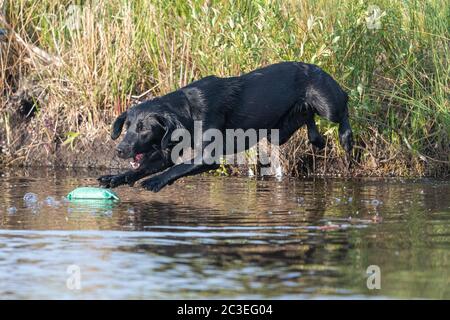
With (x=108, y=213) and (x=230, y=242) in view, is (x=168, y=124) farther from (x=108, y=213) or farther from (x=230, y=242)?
(x=230, y=242)

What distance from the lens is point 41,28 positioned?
11.8 meters

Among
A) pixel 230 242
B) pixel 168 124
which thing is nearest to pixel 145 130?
pixel 168 124

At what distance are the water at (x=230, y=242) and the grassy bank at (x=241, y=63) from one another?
2.39 ft

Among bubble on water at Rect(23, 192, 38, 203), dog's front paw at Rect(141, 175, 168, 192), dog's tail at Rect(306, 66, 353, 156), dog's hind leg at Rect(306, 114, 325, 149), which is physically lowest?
bubble on water at Rect(23, 192, 38, 203)

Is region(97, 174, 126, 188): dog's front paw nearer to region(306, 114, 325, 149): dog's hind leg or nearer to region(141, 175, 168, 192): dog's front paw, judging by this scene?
region(141, 175, 168, 192): dog's front paw

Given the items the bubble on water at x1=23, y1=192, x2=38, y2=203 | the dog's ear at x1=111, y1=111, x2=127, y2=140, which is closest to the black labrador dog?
the dog's ear at x1=111, y1=111, x2=127, y2=140

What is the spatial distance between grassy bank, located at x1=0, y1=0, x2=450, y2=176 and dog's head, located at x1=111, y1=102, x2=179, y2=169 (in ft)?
5.84

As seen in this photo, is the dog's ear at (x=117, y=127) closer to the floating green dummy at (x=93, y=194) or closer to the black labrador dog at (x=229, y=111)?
the black labrador dog at (x=229, y=111)

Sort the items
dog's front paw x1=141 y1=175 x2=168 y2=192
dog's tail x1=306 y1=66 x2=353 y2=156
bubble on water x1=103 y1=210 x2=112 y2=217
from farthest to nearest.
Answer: dog's tail x1=306 y1=66 x2=353 y2=156
dog's front paw x1=141 y1=175 x2=168 y2=192
bubble on water x1=103 y1=210 x2=112 y2=217

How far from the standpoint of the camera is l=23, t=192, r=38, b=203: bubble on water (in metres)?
8.70

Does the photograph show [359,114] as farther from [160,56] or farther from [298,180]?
[160,56]

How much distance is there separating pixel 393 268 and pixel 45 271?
1877mm

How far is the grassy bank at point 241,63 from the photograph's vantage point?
33.0ft

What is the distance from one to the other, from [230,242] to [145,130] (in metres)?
2.17
